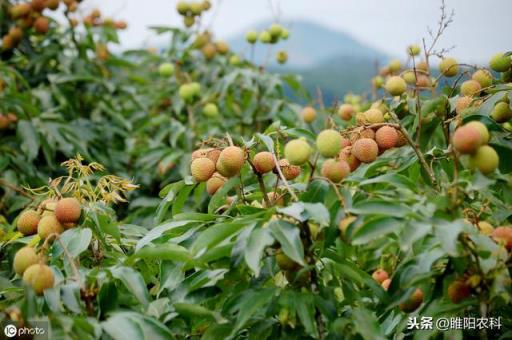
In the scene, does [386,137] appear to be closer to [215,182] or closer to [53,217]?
[215,182]

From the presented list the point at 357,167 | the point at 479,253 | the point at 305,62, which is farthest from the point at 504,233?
the point at 305,62

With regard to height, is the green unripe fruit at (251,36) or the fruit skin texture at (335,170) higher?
the fruit skin texture at (335,170)

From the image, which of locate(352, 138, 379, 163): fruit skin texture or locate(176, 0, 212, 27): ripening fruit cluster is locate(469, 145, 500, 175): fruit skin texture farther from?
locate(176, 0, 212, 27): ripening fruit cluster

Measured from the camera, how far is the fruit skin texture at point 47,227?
3.65 ft

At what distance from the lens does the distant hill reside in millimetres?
3754

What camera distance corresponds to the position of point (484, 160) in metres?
0.93

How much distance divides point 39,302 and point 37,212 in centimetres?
23

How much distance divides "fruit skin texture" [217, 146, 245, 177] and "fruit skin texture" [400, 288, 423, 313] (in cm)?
35

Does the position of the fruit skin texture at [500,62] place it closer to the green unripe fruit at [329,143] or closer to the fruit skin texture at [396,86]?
the fruit skin texture at [396,86]

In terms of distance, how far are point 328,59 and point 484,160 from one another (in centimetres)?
337

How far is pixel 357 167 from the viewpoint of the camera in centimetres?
119

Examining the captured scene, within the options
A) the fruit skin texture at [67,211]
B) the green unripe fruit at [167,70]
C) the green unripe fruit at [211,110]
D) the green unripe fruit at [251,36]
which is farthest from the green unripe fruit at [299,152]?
the green unripe fruit at [167,70]

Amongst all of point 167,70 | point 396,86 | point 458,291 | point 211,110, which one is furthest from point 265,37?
point 458,291

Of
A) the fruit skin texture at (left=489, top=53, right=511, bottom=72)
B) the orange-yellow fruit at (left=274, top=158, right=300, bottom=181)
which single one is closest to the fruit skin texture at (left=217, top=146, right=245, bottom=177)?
the orange-yellow fruit at (left=274, top=158, right=300, bottom=181)
